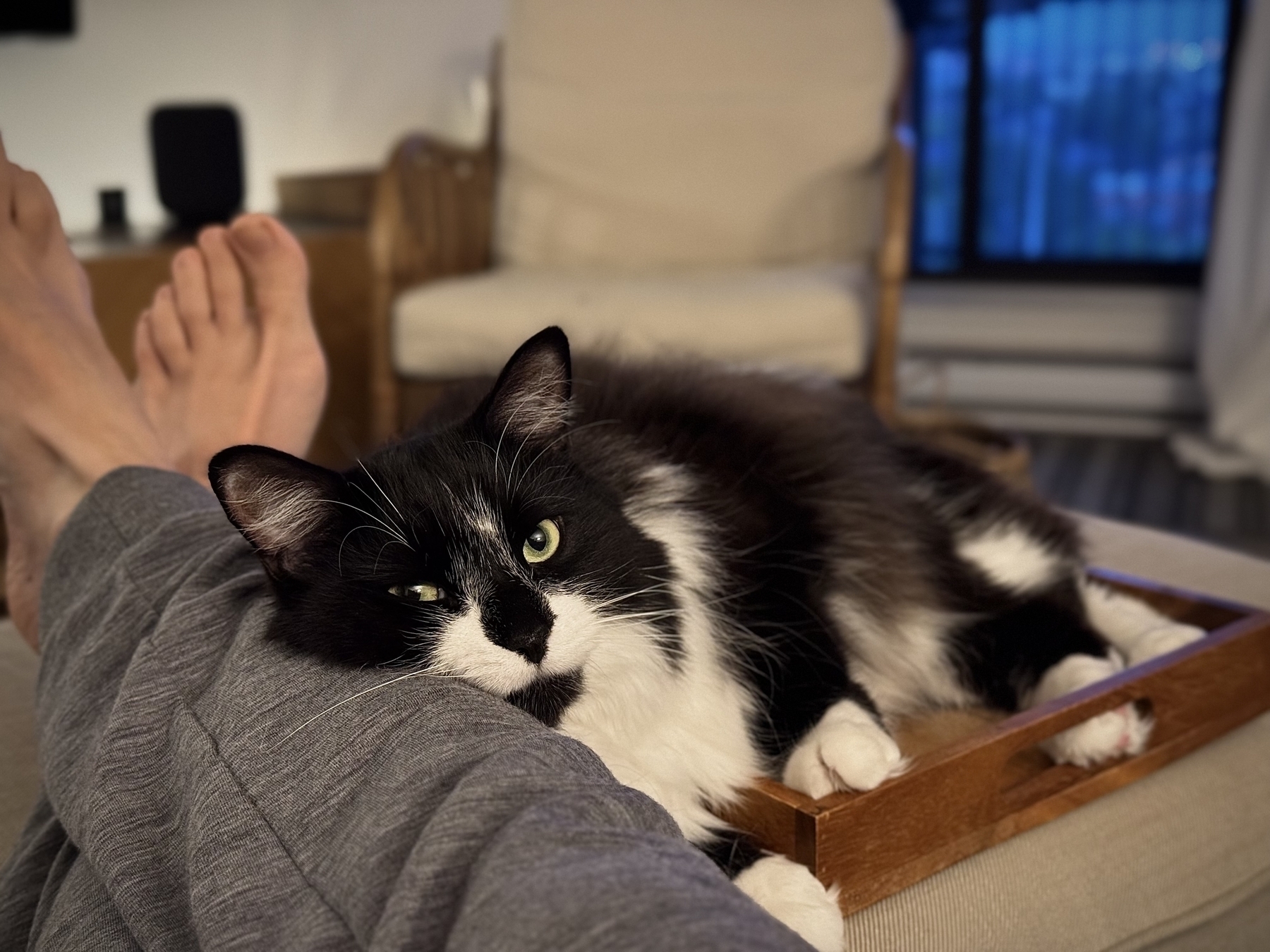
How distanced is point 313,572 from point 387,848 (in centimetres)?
19

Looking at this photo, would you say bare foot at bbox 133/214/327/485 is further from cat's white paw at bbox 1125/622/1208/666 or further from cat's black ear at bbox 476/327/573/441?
cat's white paw at bbox 1125/622/1208/666

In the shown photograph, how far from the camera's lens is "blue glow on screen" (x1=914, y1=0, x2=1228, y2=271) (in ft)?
11.8

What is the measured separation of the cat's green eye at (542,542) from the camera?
2.49 feet

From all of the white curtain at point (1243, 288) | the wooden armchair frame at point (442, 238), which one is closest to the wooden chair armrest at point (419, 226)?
the wooden armchair frame at point (442, 238)

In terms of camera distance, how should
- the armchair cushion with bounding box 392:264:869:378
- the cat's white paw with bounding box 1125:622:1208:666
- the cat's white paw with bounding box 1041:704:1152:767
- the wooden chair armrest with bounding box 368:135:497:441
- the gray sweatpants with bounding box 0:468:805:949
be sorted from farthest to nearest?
the wooden chair armrest with bounding box 368:135:497:441, the armchair cushion with bounding box 392:264:869:378, the cat's white paw with bounding box 1125:622:1208:666, the cat's white paw with bounding box 1041:704:1152:767, the gray sweatpants with bounding box 0:468:805:949

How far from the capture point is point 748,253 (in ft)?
9.43

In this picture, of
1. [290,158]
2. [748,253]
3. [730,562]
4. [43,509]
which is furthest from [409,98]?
[730,562]

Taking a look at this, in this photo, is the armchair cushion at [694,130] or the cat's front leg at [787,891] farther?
the armchair cushion at [694,130]

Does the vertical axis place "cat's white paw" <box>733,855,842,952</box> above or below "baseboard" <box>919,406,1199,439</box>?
above

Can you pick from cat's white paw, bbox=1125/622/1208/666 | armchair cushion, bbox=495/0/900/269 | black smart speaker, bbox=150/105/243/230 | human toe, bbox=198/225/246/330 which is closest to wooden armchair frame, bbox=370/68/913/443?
armchair cushion, bbox=495/0/900/269

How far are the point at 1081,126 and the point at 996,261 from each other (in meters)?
0.48

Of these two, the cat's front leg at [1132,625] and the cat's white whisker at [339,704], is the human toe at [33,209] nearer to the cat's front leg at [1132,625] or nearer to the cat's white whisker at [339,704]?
the cat's white whisker at [339,704]

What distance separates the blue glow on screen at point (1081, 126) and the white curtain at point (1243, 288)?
1.00 feet

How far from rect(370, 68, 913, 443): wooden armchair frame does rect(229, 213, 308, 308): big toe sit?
93 centimetres
